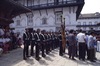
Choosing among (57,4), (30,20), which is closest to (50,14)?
(57,4)

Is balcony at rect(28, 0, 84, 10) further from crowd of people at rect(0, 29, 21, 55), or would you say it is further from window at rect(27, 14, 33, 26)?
crowd of people at rect(0, 29, 21, 55)

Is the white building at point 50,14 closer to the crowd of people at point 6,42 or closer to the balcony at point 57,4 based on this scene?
the balcony at point 57,4

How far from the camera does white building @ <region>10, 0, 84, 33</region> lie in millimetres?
27339

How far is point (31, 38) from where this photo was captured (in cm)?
1010

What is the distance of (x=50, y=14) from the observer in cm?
→ 2944

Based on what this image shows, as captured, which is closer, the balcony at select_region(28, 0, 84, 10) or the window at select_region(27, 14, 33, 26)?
the balcony at select_region(28, 0, 84, 10)

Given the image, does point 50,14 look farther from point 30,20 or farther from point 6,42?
point 6,42

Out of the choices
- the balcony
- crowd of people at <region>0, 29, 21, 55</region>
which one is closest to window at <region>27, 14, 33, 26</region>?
the balcony

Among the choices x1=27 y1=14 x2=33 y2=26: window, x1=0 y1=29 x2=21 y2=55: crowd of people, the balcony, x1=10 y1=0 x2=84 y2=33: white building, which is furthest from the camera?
x1=27 y1=14 x2=33 y2=26: window

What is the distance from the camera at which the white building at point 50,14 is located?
89.7ft

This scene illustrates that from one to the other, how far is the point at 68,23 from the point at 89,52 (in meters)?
17.7

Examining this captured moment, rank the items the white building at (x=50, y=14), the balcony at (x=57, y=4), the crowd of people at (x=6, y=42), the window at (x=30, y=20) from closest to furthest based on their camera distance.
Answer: the crowd of people at (x=6, y=42) < the balcony at (x=57, y=4) < the white building at (x=50, y=14) < the window at (x=30, y=20)

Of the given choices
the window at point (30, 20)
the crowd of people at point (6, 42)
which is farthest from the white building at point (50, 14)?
the crowd of people at point (6, 42)

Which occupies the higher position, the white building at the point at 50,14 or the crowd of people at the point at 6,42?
the white building at the point at 50,14
